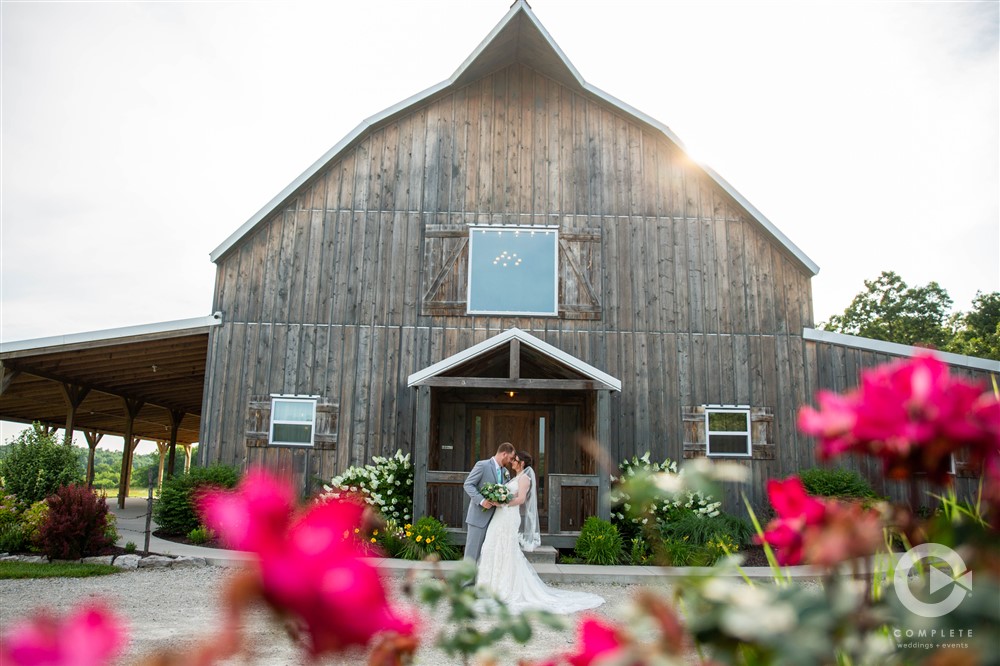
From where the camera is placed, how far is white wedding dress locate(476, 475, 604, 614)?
24.4ft

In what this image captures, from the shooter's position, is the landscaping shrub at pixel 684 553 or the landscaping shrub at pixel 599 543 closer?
the landscaping shrub at pixel 684 553

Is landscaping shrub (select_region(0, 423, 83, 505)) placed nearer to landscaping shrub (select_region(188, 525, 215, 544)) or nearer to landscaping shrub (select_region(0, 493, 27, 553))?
landscaping shrub (select_region(0, 493, 27, 553))

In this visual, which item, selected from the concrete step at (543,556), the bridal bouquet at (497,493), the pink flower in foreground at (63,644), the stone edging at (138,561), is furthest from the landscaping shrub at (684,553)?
the pink flower in foreground at (63,644)

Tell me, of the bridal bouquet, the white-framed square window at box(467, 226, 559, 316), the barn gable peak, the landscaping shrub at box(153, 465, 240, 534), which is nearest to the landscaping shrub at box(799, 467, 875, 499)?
the white-framed square window at box(467, 226, 559, 316)

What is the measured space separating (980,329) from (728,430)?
1035 inches

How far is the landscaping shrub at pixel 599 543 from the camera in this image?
932 centimetres

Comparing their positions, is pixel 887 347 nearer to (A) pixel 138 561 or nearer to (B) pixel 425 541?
(B) pixel 425 541

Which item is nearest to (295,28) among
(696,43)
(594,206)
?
(696,43)

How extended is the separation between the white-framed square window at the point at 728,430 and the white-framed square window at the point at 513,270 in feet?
10.6

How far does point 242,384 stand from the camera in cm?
1186

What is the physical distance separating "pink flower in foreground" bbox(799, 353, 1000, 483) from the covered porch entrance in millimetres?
9089

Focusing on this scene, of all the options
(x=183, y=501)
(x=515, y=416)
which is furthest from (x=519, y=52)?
(x=183, y=501)

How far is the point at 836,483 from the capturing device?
1064 centimetres

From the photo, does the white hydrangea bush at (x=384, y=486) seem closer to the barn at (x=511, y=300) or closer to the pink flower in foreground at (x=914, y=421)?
the barn at (x=511, y=300)
